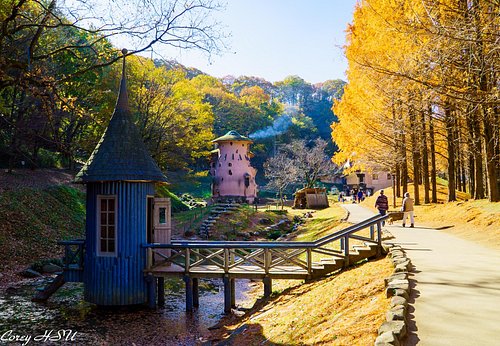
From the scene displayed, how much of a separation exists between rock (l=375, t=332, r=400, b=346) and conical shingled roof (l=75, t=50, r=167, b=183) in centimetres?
964

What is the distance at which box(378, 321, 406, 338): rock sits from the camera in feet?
18.0

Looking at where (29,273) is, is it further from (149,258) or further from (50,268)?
(149,258)

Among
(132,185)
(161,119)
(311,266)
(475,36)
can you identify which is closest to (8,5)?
(132,185)

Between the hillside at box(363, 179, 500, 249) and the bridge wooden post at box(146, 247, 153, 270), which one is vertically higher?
the hillside at box(363, 179, 500, 249)

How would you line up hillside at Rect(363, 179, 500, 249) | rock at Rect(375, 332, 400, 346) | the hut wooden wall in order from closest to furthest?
rock at Rect(375, 332, 400, 346) → the hut wooden wall → hillside at Rect(363, 179, 500, 249)

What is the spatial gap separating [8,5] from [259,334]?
12734 millimetres

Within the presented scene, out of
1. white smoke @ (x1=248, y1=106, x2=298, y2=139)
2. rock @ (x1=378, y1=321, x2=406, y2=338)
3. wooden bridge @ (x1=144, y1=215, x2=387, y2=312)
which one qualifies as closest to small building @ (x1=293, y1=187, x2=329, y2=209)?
wooden bridge @ (x1=144, y1=215, x2=387, y2=312)

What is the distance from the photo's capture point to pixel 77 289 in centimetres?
1591

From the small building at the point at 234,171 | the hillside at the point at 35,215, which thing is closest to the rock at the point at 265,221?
the small building at the point at 234,171

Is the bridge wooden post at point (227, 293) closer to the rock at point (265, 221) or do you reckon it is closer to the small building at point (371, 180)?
the rock at point (265, 221)

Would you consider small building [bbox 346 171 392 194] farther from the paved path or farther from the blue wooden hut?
the blue wooden hut

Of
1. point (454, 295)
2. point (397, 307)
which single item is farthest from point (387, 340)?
point (454, 295)

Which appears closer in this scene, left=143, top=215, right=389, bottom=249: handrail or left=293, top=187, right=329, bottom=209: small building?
left=143, top=215, right=389, bottom=249: handrail

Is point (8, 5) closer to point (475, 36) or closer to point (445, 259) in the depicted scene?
point (475, 36)
